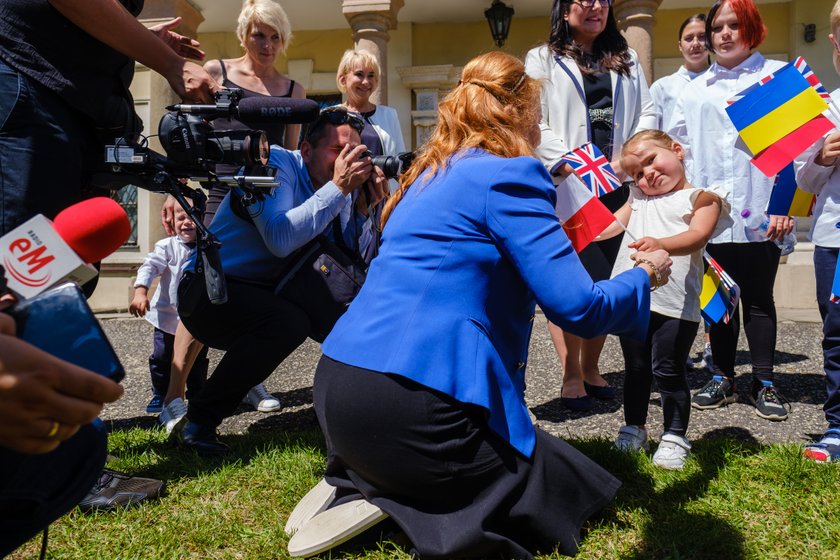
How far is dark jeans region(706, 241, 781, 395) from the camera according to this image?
3904 mm

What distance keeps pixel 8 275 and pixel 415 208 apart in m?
1.34

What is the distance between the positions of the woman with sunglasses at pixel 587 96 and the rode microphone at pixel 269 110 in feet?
5.18

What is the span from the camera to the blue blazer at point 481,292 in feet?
6.89

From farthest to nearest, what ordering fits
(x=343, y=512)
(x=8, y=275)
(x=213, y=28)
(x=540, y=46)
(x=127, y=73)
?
(x=213, y=28)
(x=540, y=46)
(x=127, y=73)
(x=343, y=512)
(x=8, y=275)

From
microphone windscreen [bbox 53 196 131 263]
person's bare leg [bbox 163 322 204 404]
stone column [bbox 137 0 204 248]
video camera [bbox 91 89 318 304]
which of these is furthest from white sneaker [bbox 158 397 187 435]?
stone column [bbox 137 0 204 248]

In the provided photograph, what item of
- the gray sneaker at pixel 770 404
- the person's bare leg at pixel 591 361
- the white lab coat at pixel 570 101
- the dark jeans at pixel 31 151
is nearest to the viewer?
the dark jeans at pixel 31 151

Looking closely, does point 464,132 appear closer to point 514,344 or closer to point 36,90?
point 514,344

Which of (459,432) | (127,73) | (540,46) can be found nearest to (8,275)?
(459,432)

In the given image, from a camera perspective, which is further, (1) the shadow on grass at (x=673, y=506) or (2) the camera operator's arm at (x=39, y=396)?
(1) the shadow on grass at (x=673, y=506)

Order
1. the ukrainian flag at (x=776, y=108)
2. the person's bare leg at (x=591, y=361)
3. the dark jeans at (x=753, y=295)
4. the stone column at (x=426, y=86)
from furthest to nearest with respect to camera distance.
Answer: the stone column at (x=426, y=86) < the person's bare leg at (x=591, y=361) < the dark jeans at (x=753, y=295) < the ukrainian flag at (x=776, y=108)

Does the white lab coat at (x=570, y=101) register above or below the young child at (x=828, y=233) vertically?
above

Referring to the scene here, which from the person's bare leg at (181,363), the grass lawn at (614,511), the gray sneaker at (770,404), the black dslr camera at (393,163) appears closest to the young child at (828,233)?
the grass lawn at (614,511)

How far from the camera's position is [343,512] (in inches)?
89.4

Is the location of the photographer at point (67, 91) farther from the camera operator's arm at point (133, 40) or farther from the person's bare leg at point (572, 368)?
the person's bare leg at point (572, 368)
